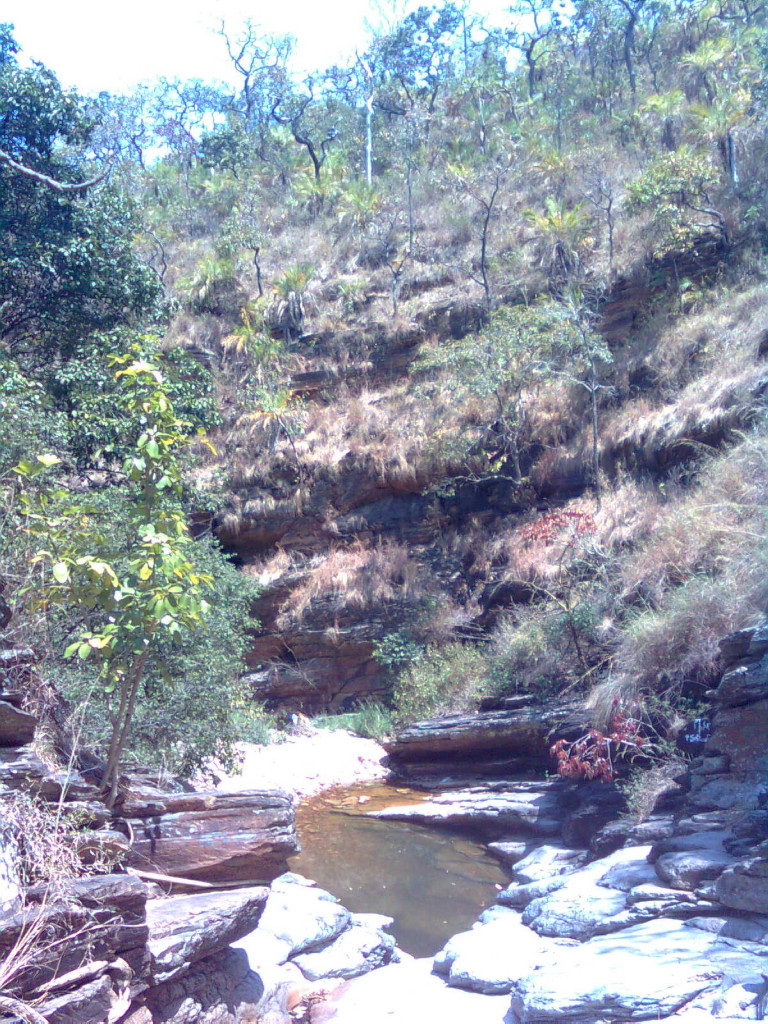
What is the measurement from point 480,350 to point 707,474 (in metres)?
5.27

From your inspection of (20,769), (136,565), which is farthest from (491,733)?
(20,769)

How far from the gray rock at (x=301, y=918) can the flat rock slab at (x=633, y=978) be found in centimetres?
202

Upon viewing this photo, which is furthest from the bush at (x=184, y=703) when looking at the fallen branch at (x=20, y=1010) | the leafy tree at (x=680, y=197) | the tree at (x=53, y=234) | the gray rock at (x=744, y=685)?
the leafy tree at (x=680, y=197)

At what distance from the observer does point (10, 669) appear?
5133 mm

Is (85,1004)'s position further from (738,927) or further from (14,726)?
(738,927)

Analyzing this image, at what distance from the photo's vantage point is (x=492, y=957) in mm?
6277

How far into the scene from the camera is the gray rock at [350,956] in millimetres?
6465

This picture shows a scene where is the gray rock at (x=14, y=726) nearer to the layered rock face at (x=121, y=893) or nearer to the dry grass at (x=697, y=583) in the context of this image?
the layered rock face at (x=121, y=893)

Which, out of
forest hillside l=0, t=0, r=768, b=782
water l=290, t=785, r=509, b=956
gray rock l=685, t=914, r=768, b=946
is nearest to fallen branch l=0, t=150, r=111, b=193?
forest hillside l=0, t=0, r=768, b=782

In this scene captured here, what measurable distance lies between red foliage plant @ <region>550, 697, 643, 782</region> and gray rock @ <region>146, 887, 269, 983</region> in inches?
178

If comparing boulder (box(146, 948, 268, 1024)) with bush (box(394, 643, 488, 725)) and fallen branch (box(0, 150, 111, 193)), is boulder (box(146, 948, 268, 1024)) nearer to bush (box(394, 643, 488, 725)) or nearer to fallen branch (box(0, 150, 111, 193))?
fallen branch (box(0, 150, 111, 193))

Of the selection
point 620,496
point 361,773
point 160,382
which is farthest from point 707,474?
point 160,382

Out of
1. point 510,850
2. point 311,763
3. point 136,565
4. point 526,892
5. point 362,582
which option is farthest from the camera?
point 362,582

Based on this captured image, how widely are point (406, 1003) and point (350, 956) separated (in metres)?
0.92
